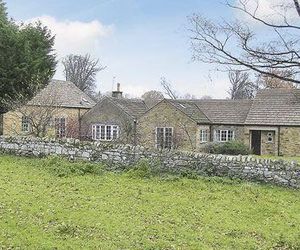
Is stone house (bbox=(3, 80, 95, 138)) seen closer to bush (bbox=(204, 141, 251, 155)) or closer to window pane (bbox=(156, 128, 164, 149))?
window pane (bbox=(156, 128, 164, 149))

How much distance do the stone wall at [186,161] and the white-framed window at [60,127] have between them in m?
14.9

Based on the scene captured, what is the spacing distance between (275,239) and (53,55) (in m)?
28.9

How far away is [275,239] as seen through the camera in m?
10.5

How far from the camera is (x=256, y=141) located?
3641cm

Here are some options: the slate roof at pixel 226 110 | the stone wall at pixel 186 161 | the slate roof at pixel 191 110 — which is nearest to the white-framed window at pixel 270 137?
the slate roof at pixel 226 110

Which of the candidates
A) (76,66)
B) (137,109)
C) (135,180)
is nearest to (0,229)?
(135,180)

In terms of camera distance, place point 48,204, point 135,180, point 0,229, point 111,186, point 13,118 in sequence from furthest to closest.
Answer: point 13,118 → point 135,180 → point 111,186 → point 48,204 → point 0,229

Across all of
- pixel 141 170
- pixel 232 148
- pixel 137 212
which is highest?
pixel 232 148

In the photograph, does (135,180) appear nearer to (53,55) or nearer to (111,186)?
(111,186)

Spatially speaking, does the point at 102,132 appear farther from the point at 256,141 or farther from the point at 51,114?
the point at 256,141

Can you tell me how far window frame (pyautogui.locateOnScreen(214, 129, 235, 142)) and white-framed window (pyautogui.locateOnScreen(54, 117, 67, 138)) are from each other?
12727 millimetres

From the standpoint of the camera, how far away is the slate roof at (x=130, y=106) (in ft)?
125

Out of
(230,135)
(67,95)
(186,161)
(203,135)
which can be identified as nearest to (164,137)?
(203,135)

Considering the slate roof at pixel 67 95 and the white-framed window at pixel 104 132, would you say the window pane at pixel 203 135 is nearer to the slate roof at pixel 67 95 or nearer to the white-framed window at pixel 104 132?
the white-framed window at pixel 104 132
